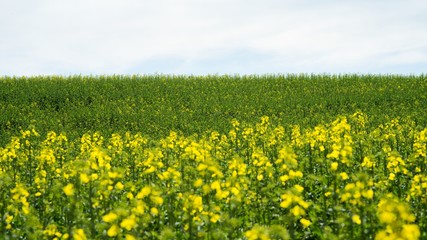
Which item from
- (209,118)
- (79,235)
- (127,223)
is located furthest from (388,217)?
(209,118)

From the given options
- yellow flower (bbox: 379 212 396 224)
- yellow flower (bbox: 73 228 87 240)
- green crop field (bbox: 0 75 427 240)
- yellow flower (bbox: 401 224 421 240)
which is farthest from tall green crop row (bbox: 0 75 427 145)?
yellow flower (bbox: 401 224 421 240)

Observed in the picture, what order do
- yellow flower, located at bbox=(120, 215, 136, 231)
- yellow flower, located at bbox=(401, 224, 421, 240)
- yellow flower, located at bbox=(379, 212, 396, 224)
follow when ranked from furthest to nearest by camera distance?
yellow flower, located at bbox=(120, 215, 136, 231) → yellow flower, located at bbox=(379, 212, 396, 224) → yellow flower, located at bbox=(401, 224, 421, 240)

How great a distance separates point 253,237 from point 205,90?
2973cm

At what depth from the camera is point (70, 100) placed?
31.4m

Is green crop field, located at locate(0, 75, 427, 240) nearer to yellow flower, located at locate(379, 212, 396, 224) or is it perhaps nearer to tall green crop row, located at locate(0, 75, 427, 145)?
tall green crop row, located at locate(0, 75, 427, 145)

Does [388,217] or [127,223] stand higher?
[388,217]

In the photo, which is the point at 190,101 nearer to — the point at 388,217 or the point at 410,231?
the point at 388,217

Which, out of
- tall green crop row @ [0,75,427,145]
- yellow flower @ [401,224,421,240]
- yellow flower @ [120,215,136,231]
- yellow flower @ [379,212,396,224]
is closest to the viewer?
yellow flower @ [401,224,421,240]

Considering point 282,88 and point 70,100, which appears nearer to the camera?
point 70,100

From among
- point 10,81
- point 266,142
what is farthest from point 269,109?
point 10,81

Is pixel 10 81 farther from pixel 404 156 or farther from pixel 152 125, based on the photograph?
pixel 404 156

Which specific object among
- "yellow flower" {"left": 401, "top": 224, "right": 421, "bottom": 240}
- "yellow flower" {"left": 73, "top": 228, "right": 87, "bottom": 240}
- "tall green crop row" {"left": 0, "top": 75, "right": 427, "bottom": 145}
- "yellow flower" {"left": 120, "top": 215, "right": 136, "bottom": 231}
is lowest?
"yellow flower" {"left": 73, "top": 228, "right": 87, "bottom": 240}

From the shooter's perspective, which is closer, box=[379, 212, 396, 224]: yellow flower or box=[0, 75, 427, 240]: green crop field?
Answer: box=[379, 212, 396, 224]: yellow flower

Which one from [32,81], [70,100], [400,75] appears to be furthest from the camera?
[400,75]
